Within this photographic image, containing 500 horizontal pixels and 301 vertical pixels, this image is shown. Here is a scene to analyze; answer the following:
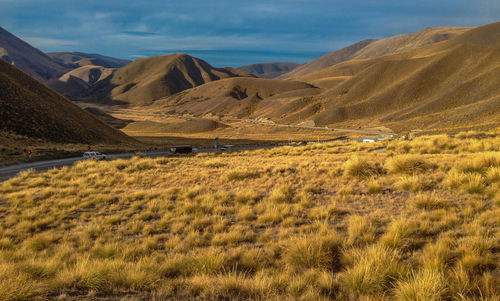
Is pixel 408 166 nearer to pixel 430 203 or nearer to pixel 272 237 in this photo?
pixel 430 203

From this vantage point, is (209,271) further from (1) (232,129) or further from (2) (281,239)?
(1) (232,129)

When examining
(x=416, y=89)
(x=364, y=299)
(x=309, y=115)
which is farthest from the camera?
(x=309, y=115)

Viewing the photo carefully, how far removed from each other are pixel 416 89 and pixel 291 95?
220 ft

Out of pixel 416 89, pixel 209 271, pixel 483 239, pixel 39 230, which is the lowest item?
pixel 39 230

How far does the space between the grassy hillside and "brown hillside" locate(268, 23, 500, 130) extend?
59450 millimetres

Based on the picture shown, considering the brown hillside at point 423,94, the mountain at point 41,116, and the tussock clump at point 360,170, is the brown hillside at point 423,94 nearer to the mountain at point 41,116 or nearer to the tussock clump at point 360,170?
the tussock clump at point 360,170

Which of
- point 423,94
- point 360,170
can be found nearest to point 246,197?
point 360,170

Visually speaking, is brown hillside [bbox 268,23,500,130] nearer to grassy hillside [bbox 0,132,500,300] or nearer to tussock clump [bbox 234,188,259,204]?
grassy hillside [bbox 0,132,500,300]

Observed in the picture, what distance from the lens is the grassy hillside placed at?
194 inches

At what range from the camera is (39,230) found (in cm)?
938

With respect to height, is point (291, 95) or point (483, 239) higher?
point (291, 95)

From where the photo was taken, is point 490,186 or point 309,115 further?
point 309,115

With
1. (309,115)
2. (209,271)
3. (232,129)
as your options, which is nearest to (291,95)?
(309,115)

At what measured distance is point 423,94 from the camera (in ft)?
314
